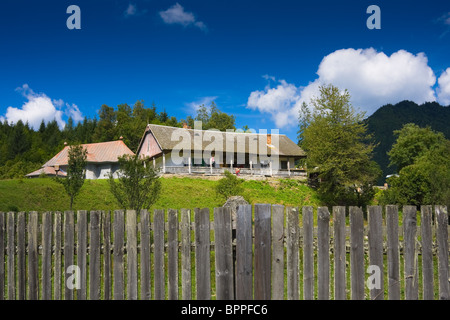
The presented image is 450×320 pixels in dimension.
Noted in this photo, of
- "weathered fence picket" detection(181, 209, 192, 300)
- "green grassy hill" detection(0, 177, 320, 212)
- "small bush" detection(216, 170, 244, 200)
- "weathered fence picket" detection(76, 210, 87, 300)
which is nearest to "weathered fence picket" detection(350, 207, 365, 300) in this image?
"weathered fence picket" detection(181, 209, 192, 300)

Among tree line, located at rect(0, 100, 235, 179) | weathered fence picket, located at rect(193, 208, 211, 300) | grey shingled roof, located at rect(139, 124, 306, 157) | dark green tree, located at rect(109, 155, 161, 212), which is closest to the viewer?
weathered fence picket, located at rect(193, 208, 211, 300)

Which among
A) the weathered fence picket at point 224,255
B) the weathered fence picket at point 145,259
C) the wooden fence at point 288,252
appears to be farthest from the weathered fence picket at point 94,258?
the weathered fence picket at point 224,255

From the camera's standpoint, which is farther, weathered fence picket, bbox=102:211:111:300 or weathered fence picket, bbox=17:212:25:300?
weathered fence picket, bbox=17:212:25:300

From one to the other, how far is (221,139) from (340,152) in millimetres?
17320

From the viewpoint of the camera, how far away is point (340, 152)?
3162 cm

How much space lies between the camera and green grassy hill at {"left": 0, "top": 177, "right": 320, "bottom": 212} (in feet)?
72.0

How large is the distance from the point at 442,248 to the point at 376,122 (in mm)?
89029

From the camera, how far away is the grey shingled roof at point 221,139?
40.5 m

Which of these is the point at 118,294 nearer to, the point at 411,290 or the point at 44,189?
the point at 411,290

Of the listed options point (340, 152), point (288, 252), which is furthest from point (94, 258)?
point (340, 152)

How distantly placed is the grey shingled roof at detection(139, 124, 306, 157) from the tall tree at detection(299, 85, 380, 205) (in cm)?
1139

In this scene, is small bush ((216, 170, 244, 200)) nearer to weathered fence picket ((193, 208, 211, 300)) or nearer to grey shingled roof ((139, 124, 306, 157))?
grey shingled roof ((139, 124, 306, 157))

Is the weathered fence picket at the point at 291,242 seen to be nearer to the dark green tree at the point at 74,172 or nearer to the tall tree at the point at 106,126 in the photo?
the dark green tree at the point at 74,172

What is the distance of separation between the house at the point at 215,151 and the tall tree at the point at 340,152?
7.77 meters
